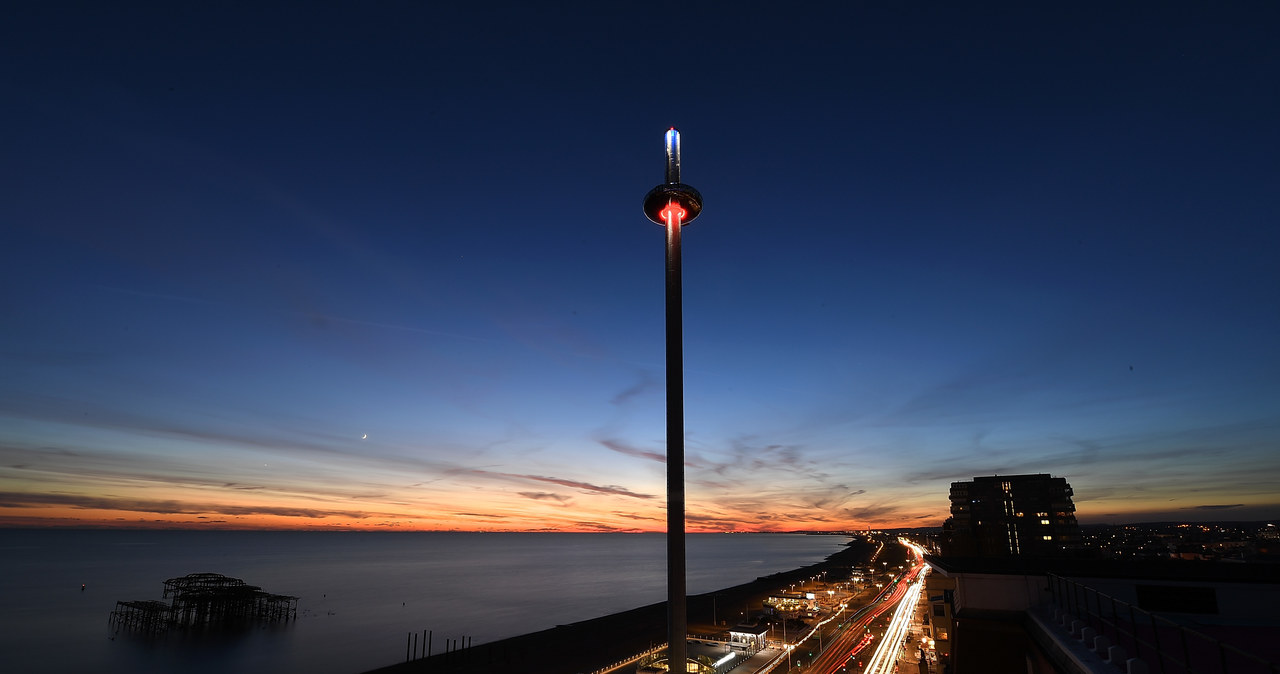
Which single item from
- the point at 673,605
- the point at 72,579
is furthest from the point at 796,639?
the point at 72,579

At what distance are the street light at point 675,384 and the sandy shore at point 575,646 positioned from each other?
38454 mm

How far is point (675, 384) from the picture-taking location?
2533 centimetres

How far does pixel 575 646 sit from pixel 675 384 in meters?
57.5

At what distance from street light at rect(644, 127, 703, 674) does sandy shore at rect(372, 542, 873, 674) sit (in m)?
38.5

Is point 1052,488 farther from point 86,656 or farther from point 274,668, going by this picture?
point 86,656

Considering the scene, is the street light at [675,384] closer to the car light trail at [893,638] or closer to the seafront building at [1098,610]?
the seafront building at [1098,610]

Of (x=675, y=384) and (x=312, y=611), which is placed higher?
(x=675, y=384)

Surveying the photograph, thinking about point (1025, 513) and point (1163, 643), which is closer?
point (1163, 643)

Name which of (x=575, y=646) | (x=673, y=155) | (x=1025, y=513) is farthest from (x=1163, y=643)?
(x=1025, y=513)

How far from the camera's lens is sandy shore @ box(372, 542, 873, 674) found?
196 ft

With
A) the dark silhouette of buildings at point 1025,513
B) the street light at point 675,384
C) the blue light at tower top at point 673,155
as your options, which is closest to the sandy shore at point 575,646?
the street light at point 675,384

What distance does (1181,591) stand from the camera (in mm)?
17531

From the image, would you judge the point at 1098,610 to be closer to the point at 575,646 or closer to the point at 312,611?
the point at 575,646

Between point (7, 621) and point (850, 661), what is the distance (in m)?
115
